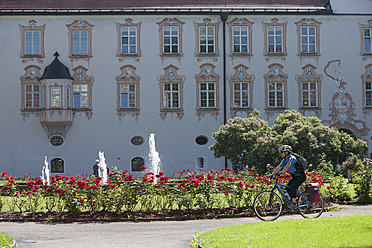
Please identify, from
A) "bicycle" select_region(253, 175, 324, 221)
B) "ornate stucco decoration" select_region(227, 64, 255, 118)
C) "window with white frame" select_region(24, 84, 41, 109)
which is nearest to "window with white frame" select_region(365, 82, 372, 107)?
"ornate stucco decoration" select_region(227, 64, 255, 118)

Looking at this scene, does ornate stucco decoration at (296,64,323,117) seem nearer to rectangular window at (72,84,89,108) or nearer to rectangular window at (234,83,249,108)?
rectangular window at (234,83,249,108)

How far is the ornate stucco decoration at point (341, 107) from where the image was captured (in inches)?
1384

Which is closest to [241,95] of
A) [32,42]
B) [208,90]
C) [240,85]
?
[240,85]

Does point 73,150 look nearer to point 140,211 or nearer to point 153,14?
point 153,14

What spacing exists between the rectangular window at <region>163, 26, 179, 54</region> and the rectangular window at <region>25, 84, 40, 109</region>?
755 centimetres

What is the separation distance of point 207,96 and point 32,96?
32.3 feet

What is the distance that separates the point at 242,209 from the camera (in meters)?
15.3

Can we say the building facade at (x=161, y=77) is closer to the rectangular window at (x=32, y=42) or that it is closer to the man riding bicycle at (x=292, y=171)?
the rectangular window at (x=32, y=42)

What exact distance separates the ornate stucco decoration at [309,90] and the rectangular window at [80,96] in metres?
12.1

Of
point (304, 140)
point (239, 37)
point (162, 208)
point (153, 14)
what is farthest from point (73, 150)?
point (162, 208)

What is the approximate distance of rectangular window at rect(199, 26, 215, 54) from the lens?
34875mm

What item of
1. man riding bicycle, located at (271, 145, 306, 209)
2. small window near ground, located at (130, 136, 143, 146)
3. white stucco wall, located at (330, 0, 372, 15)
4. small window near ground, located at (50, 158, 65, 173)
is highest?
white stucco wall, located at (330, 0, 372, 15)

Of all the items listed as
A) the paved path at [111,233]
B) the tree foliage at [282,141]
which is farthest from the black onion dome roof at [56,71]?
the paved path at [111,233]

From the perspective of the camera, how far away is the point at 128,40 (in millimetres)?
34656
